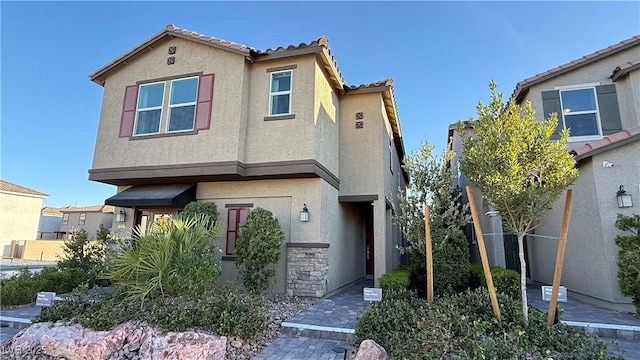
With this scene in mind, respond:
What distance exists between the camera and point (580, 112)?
1270 cm

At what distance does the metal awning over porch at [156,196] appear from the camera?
1101cm

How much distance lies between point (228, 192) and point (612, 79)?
15.5 metres

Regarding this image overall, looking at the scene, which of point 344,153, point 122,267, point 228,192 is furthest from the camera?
point 344,153

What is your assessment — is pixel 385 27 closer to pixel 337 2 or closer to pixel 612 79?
pixel 337 2

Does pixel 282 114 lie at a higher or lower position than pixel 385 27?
lower

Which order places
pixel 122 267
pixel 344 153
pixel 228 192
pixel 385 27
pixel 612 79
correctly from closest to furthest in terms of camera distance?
pixel 122 267 < pixel 228 192 < pixel 612 79 < pixel 344 153 < pixel 385 27

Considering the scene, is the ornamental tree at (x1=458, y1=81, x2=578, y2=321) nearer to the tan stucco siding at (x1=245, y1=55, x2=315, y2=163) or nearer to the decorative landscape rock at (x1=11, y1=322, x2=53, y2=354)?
the tan stucco siding at (x1=245, y1=55, x2=315, y2=163)

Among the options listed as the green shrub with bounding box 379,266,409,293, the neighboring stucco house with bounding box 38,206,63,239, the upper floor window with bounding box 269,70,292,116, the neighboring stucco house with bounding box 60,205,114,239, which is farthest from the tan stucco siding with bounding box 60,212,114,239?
the green shrub with bounding box 379,266,409,293

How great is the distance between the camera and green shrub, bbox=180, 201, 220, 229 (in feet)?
34.9

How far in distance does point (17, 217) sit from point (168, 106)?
3007 centimetres

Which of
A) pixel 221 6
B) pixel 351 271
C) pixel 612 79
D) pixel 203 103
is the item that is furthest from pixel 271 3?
pixel 612 79

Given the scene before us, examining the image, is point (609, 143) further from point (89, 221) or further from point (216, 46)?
point (89, 221)

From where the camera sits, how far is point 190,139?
36.5 ft

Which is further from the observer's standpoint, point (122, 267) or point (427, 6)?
point (427, 6)
